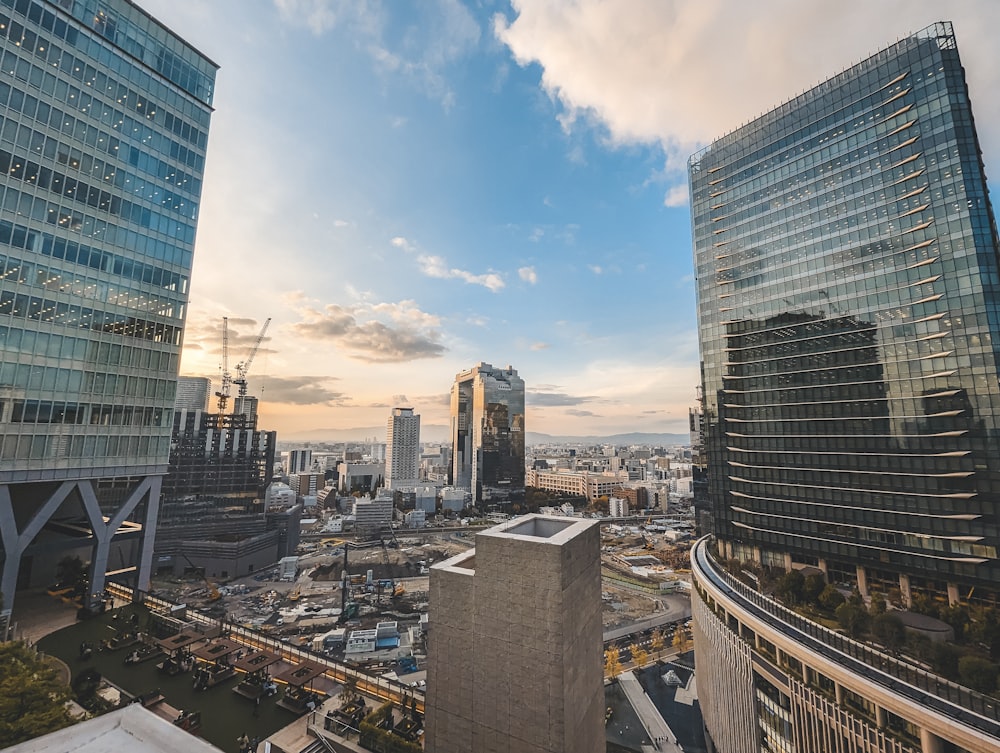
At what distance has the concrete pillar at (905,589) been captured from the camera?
52844 mm

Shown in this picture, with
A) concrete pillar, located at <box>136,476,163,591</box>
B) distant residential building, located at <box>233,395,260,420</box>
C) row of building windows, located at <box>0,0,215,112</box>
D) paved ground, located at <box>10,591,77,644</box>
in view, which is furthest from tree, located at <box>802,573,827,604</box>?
distant residential building, located at <box>233,395,260,420</box>

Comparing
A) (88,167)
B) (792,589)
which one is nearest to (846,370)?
(792,589)

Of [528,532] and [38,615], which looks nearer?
[528,532]

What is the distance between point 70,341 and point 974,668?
78081 mm

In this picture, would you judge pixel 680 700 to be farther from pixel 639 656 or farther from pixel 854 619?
pixel 854 619

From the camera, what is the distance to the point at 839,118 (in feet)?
208

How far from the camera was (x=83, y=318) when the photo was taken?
4391cm

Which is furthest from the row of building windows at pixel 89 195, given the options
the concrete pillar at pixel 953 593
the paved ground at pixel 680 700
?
the concrete pillar at pixel 953 593

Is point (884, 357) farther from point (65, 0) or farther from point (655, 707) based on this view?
point (65, 0)

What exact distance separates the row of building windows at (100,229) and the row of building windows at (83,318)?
7.49 m

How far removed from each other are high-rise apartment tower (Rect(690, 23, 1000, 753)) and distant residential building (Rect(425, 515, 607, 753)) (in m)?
22.1

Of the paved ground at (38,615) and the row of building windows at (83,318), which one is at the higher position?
the row of building windows at (83,318)

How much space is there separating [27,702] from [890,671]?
168ft

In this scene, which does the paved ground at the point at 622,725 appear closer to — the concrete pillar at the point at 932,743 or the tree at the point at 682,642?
the tree at the point at 682,642
